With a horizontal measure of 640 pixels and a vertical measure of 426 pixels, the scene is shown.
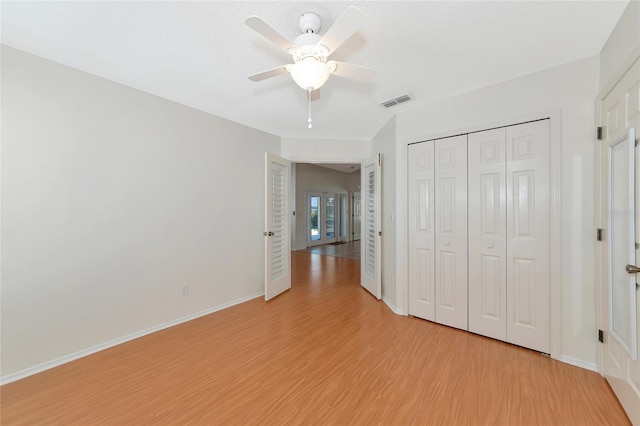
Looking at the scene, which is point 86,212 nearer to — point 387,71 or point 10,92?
point 10,92

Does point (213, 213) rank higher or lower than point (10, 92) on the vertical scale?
lower

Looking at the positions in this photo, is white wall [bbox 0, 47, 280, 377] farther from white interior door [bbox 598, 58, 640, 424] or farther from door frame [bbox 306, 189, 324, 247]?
door frame [bbox 306, 189, 324, 247]

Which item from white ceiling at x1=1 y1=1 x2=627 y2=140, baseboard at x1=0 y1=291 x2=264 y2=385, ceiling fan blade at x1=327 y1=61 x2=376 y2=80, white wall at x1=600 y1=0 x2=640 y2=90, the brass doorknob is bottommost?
baseboard at x1=0 y1=291 x2=264 y2=385

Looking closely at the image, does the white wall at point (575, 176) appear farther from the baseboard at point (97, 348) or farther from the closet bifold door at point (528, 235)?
the baseboard at point (97, 348)

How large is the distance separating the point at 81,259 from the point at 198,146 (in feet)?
5.47

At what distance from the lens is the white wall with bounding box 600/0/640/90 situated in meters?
1.49

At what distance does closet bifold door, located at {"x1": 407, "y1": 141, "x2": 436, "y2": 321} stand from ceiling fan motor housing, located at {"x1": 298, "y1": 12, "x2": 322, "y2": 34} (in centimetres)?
187

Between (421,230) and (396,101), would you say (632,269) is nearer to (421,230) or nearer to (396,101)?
(421,230)

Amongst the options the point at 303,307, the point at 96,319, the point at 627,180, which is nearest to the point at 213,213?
the point at 96,319

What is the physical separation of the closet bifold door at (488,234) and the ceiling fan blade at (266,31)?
A: 2144mm

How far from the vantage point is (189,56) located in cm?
205

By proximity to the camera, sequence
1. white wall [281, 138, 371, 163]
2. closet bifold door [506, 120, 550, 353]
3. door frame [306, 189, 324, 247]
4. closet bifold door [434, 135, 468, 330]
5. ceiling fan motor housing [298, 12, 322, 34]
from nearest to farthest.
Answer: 1. ceiling fan motor housing [298, 12, 322, 34]
2. closet bifold door [506, 120, 550, 353]
3. closet bifold door [434, 135, 468, 330]
4. white wall [281, 138, 371, 163]
5. door frame [306, 189, 324, 247]

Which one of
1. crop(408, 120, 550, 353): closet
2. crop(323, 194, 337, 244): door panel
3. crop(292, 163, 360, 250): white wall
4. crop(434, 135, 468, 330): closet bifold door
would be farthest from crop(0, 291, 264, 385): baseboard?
crop(323, 194, 337, 244): door panel

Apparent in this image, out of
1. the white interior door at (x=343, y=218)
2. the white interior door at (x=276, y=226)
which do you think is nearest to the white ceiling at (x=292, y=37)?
the white interior door at (x=276, y=226)
